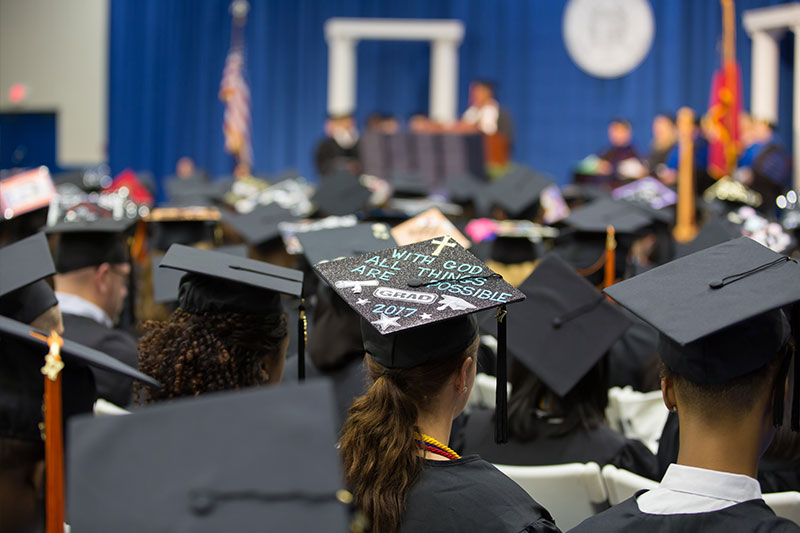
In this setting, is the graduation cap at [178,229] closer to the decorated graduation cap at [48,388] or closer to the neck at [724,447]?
the decorated graduation cap at [48,388]

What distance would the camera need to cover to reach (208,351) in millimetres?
1844

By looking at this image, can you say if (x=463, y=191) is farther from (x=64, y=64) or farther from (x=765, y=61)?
(x=64, y=64)

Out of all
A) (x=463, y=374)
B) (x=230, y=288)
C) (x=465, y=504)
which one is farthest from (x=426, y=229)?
(x=465, y=504)

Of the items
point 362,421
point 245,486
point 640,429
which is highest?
point 245,486

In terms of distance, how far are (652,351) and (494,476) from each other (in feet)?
6.15

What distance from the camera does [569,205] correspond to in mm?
7934

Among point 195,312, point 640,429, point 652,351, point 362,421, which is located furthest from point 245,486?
point 652,351

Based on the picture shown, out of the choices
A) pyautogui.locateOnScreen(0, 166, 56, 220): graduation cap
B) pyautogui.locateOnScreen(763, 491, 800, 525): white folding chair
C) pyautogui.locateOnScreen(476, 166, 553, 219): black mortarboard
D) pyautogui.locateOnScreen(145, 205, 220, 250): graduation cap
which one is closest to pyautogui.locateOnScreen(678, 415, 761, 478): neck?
pyautogui.locateOnScreen(763, 491, 800, 525): white folding chair

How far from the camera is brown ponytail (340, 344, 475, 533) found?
1534 mm

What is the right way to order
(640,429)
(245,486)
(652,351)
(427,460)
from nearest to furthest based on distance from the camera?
(245,486) < (427,460) < (640,429) < (652,351)

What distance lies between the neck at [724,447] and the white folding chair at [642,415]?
1.21 metres

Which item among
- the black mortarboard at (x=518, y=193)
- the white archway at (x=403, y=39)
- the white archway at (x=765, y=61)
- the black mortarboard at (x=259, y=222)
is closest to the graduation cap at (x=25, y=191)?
the black mortarboard at (x=259, y=222)

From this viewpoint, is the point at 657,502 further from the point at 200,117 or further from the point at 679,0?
the point at 200,117

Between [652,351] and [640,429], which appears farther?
[652,351]
